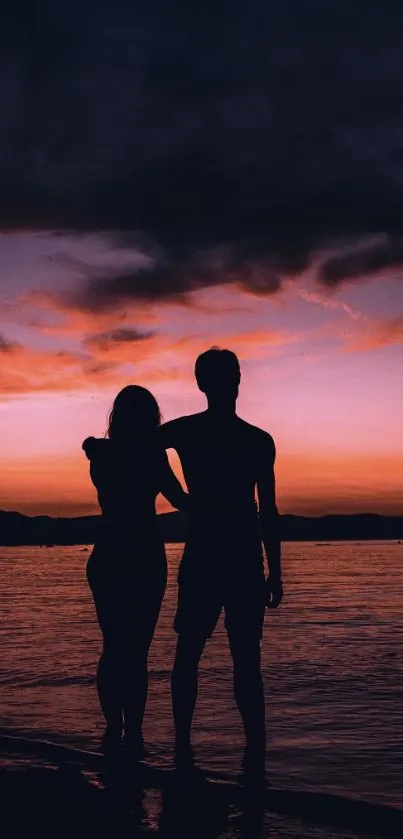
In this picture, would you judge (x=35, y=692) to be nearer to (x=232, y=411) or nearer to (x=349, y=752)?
(x=349, y=752)

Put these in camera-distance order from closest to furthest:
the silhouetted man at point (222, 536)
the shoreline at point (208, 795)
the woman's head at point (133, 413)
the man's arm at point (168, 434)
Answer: the shoreline at point (208, 795)
the silhouetted man at point (222, 536)
the man's arm at point (168, 434)
the woman's head at point (133, 413)

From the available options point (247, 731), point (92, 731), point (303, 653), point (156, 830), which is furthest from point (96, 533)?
point (303, 653)

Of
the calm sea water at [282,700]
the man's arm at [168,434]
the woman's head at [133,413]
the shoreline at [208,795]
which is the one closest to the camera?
the shoreline at [208,795]

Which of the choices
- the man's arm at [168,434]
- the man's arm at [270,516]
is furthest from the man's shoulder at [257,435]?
the man's arm at [168,434]

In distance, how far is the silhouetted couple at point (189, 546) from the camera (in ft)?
15.0

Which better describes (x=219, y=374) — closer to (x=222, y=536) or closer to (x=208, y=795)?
(x=222, y=536)

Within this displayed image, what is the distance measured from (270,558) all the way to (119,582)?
0.92 meters

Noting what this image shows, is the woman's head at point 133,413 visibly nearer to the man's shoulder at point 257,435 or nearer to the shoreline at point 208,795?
the man's shoulder at point 257,435

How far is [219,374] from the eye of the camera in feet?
15.2

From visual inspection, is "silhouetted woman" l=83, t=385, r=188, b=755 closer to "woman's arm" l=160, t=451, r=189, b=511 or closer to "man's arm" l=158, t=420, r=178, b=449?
"woman's arm" l=160, t=451, r=189, b=511

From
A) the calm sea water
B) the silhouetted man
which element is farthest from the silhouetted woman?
the calm sea water

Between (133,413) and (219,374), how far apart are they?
0.60 meters

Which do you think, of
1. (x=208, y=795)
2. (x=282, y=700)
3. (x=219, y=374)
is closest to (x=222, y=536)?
(x=219, y=374)

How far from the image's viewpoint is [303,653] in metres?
12.0
